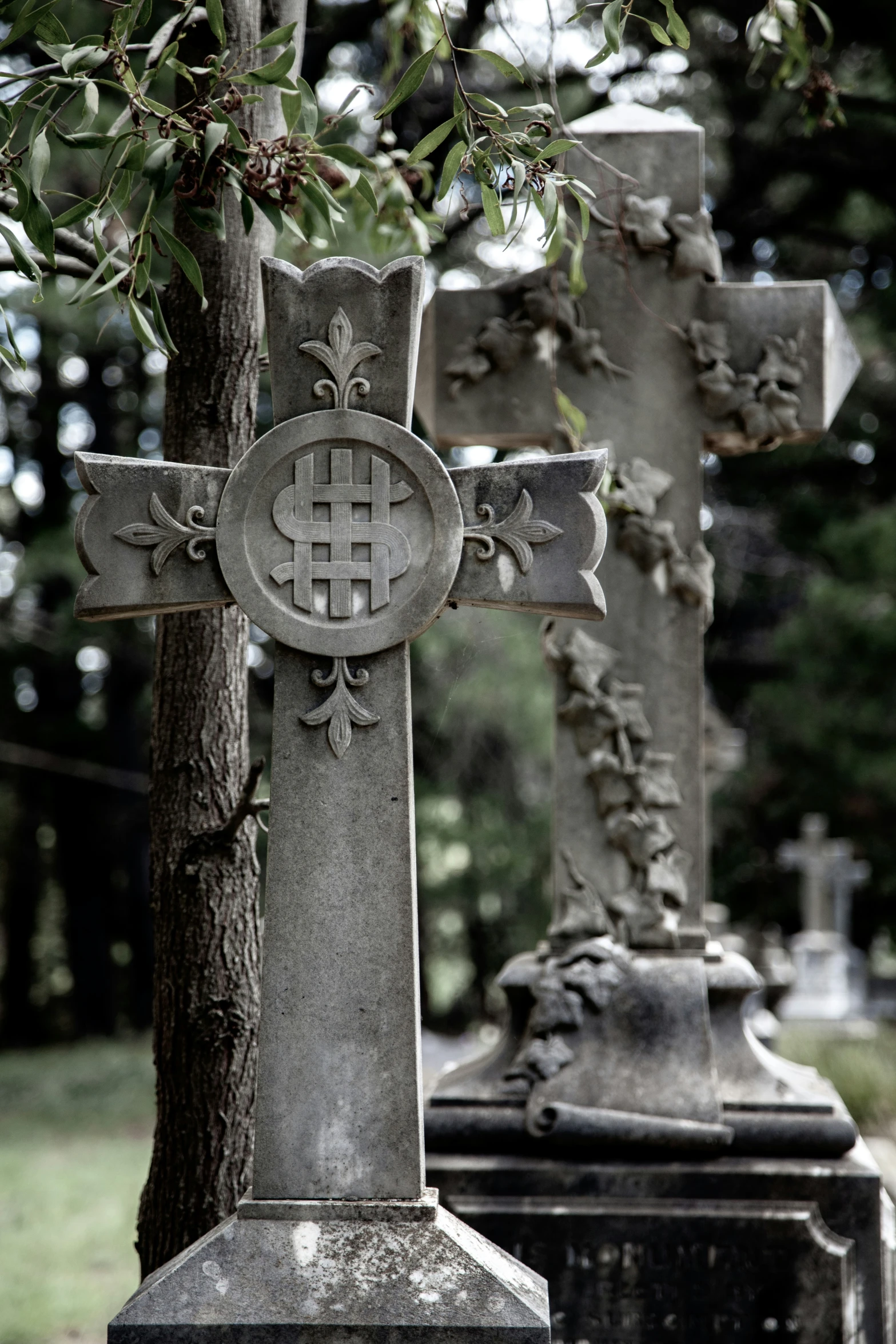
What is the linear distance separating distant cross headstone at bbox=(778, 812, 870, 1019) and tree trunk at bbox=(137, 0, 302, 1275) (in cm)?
1260

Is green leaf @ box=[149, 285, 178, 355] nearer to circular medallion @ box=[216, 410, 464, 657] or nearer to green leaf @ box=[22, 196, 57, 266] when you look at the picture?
green leaf @ box=[22, 196, 57, 266]

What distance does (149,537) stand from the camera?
247 centimetres

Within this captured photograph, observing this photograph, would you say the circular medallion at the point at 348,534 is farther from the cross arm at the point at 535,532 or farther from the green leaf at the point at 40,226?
the green leaf at the point at 40,226

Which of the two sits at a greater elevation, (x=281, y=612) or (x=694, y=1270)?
(x=281, y=612)

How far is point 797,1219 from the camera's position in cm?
330

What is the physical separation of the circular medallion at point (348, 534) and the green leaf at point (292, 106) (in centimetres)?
58

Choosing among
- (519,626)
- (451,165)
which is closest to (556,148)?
(451,165)

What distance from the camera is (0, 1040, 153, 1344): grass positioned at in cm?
582

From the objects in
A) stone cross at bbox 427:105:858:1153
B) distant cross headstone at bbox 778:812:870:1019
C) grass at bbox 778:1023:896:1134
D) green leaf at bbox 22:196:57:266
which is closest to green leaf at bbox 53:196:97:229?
green leaf at bbox 22:196:57:266

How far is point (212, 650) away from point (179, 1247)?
141cm

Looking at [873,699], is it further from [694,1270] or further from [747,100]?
[694,1270]

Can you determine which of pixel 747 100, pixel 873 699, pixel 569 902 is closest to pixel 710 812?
pixel 873 699

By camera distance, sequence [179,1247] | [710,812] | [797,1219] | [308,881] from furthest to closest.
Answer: [710,812]
[797,1219]
[179,1247]
[308,881]

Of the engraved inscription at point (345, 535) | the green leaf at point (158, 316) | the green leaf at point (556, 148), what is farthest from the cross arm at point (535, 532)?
the green leaf at point (158, 316)
